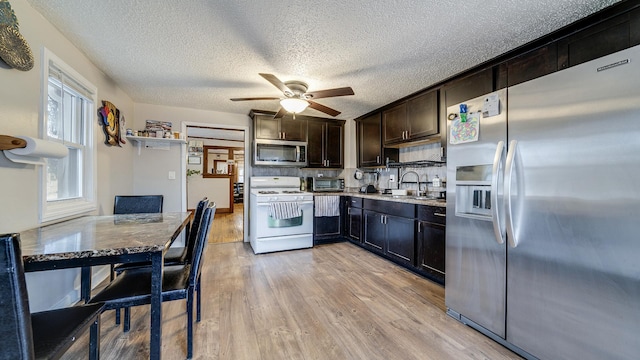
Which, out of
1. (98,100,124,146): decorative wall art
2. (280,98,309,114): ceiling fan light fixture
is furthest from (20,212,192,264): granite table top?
(280,98,309,114): ceiling fan light fixture

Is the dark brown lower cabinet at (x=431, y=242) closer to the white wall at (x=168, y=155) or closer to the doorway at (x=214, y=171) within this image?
the white wall at (x=168, y=155)

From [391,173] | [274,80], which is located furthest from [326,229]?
[274,80]

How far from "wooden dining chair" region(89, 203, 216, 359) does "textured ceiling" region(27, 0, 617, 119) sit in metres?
1.39

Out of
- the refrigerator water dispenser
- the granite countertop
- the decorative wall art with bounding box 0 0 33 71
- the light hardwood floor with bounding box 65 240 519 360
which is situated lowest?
the light hardwood floor with bounding box 65 240 519 360

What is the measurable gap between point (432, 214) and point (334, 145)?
7.79 ft

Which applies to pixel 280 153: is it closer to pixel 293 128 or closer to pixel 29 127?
pixel 293 128

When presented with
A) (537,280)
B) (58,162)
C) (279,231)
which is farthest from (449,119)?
(58,162)

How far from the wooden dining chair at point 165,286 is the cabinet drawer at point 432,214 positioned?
2.12 meters

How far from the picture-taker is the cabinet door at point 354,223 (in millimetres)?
3850

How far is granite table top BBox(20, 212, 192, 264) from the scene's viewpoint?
106 centimetres

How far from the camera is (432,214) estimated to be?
8.46 ft

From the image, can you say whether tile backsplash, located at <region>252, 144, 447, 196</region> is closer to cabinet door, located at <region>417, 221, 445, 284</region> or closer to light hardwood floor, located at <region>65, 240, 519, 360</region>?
cabinet door, located at <region>417, 221, 445, 284</region>

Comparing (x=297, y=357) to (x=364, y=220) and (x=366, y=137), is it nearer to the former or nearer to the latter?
(x=364, y=220)

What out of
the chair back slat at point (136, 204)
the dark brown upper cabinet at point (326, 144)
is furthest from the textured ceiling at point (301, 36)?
the dark brown upper cabinet at point (326, 144)
